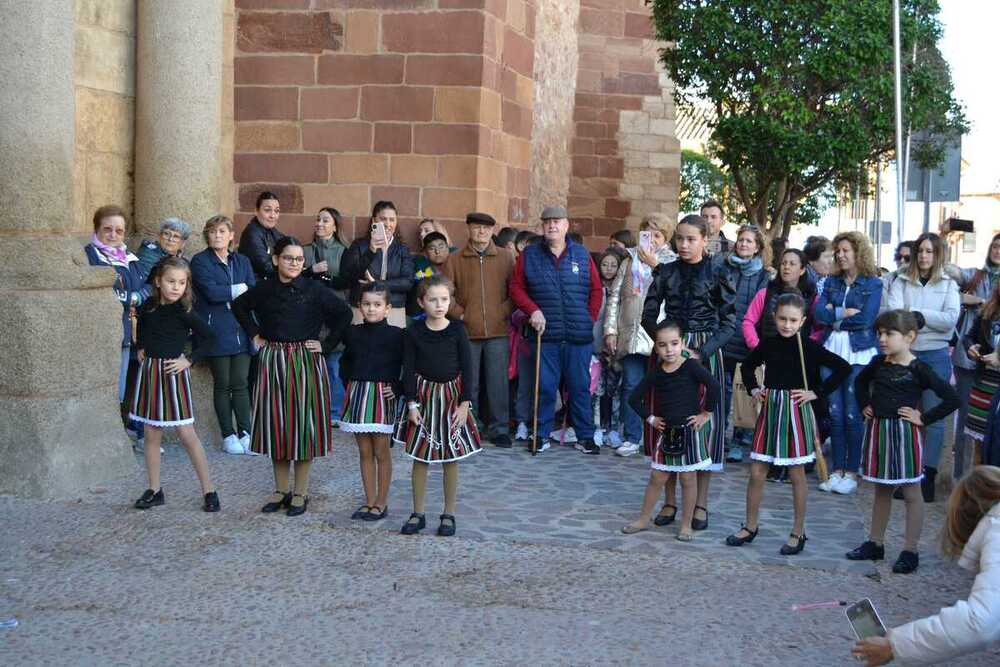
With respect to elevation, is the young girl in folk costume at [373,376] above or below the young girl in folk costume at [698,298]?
below

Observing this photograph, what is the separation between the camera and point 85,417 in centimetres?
806

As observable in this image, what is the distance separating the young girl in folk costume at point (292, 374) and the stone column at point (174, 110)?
2403mm

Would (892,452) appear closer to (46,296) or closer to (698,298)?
(698,298)

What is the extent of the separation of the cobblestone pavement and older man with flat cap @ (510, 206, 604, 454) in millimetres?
1779

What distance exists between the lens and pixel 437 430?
7129 mm

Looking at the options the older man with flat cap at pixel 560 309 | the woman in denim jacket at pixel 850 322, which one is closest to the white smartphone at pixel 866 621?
the woman in denim jacket at pixel 850 322

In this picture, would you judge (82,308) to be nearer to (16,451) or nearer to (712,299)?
(16,451)

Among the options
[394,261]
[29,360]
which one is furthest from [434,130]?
[29,360]

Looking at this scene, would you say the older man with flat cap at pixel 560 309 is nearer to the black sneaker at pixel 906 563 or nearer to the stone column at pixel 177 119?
the stone column at pixel 177 119

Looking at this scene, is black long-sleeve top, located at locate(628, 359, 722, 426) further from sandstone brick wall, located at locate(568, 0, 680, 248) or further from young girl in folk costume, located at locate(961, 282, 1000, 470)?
sandstone brick wall, located at locate(568, 0, 680, 248)

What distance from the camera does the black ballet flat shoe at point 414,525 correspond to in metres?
7.11

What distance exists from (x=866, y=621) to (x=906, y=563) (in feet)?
9.00

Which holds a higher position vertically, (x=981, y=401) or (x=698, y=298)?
(x=698, y=298)

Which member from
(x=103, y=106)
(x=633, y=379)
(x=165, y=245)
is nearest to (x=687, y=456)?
(x=633, y=379)
